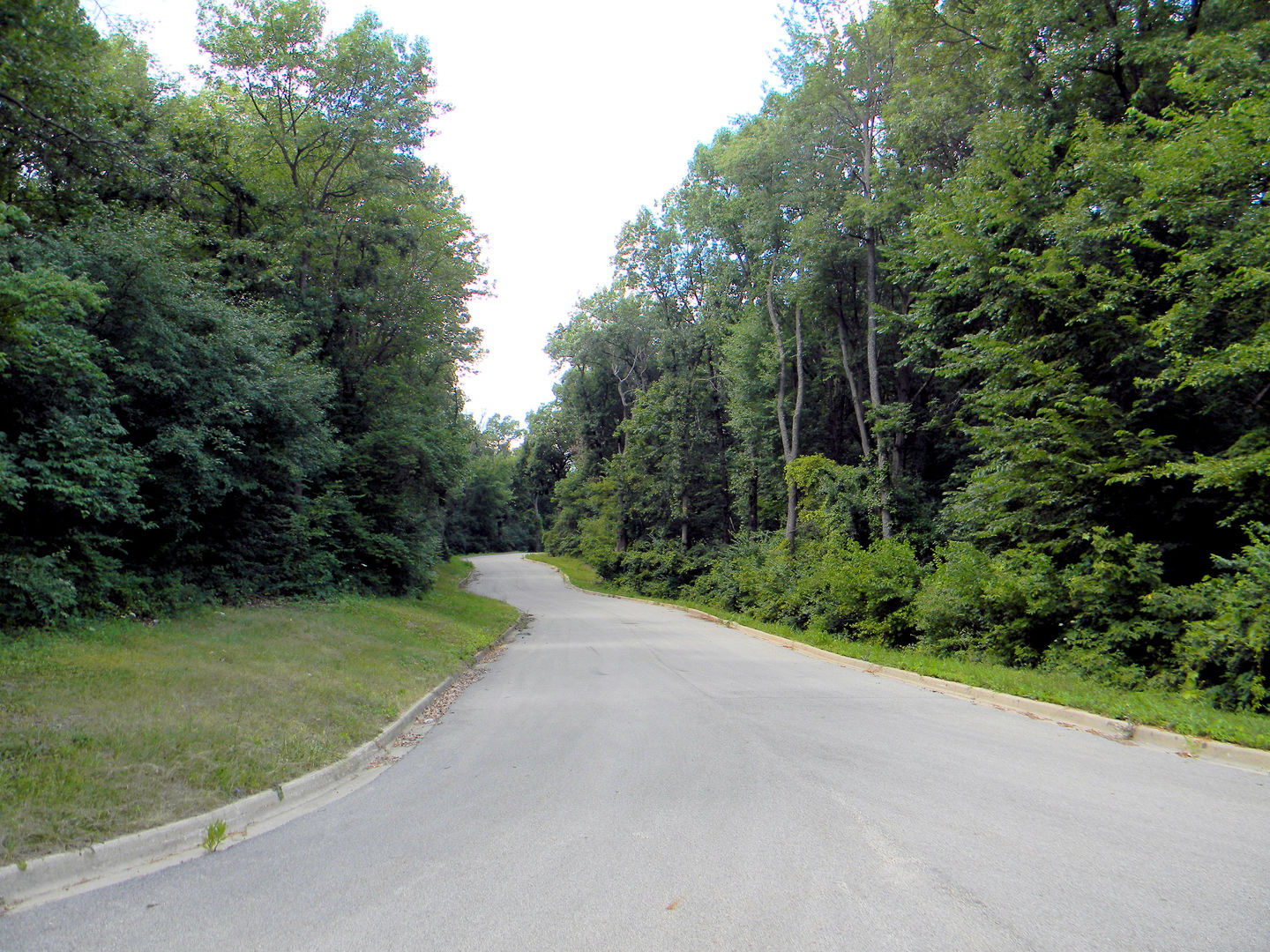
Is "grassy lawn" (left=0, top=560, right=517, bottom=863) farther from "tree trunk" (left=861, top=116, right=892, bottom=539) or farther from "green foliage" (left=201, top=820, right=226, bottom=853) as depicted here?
"tree trunk" (left=861, top=116, right=892, bottom=539)

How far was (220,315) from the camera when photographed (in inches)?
544

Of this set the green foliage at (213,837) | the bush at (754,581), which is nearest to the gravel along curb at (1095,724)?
the green foliage at (213,837)

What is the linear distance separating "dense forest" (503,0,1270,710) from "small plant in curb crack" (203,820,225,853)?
33.9ft

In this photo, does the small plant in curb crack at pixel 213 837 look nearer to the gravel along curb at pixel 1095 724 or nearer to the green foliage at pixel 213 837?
the green foliage at pixel 213 837

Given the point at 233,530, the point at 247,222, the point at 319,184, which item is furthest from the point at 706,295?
the point at 233,530

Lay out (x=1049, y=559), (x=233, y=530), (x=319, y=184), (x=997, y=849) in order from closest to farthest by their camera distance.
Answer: (x=997, y=849)
(x=1049, y=559)
(x=233, y=530)
(x=319, y=184)

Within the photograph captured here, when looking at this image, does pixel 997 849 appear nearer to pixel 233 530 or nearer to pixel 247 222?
pixel 233 530

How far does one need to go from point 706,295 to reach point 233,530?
27058 mm

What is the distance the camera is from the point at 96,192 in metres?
13.6

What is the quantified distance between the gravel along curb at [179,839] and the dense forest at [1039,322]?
9805mm

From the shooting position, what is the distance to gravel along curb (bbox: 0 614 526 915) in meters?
3.98

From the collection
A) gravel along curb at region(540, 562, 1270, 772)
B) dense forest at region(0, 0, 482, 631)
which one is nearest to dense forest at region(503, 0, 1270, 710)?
gravel along curb at region(540, 562, 1270, 772)

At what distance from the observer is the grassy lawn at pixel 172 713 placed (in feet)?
15.8

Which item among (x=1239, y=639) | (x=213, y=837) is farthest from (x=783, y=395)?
(x=213, y=837)
